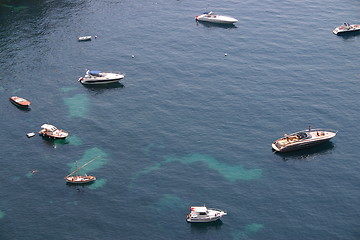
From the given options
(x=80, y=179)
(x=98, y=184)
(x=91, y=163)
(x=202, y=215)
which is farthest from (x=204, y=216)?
(x=91, y=163)

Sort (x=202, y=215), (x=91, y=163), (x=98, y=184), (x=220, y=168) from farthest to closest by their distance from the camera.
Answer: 1. (x=91, y=163)
2. (x=220, y=168)
3. (x=98, y=184)
4. (x=202, y=215)

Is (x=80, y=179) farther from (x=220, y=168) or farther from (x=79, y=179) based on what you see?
(x=220, y=168)

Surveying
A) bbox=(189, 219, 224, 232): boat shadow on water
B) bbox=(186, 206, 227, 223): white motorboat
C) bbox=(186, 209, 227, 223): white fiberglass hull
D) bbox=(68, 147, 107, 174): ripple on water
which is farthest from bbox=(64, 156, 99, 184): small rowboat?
bbox=(189, 219, 224, 232): boat shadow on water

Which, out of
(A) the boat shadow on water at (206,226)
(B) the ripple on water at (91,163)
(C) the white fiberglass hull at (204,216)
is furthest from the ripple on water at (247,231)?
(B) the ripple on water at (91,163)

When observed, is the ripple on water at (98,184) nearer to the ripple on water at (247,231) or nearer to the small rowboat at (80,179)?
the small rowboat at (80,179)

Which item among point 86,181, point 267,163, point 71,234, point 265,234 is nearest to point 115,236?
point 71,234

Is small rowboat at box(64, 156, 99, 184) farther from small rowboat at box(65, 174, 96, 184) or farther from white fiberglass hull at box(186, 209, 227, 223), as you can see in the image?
white fiberglass hull at box(186, 209, 227, 223)
